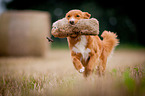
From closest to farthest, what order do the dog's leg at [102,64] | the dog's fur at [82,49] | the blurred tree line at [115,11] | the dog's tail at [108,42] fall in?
the dog's fur at [82,49], the dog's leg at [102,64], the dog's tail at [108,42], the blurred tree line at [115,11]

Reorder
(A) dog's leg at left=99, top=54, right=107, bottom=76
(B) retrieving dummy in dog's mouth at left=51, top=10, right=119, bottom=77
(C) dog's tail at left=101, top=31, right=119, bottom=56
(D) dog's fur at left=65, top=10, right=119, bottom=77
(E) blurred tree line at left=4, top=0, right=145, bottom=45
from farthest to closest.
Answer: (E) blurred tree line at left=4, top=0, right=145, bottom=45, (C) dog's tail at left=101, top=31, right=119, bottom=56, (A) dog's leg at left=99, top=54, right=107, bottom=76, (D) dog's fur at left=65, top=10, right=119, bottom=77, (B) retrieving dummy in dog's mouth at left=51, top=10, right=119, bottom=77

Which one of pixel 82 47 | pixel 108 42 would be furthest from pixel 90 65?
pixel 108 42

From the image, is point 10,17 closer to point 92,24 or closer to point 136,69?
point 92,24

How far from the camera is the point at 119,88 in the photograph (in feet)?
4.80

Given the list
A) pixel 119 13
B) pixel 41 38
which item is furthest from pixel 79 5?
pixel 41 38

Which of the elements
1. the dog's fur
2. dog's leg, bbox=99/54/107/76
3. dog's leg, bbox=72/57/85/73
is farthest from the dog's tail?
Answer: dog's leg, bbox=72/57/85/73

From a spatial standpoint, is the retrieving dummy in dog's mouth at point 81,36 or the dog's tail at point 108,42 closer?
the retrieving dummy in dog's mouth at point 81,36

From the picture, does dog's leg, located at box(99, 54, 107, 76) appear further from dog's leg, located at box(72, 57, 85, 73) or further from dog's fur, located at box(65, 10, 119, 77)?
dog's leg, located at box(72, 57, 85, 73)

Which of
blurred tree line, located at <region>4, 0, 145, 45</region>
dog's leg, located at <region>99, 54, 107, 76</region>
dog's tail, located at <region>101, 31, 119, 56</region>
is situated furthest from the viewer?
blurred tree line, located at <region>4, 0, 145, 45</region>

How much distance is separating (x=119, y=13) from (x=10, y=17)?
899 cm

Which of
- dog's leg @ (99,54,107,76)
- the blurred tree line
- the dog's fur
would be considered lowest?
dog's leg @ (99,54,107,76)

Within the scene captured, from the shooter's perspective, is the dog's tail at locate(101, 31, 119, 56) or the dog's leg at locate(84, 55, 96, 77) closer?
the dog's leg at locate(84, 55, 96, 77)

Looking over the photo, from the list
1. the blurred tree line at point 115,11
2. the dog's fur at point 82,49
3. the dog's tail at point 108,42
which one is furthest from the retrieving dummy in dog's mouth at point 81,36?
the blurred tree line at point 115,11

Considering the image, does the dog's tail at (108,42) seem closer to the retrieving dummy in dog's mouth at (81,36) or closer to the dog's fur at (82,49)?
the retrieving dummy in dog's mouth at (81,36)
